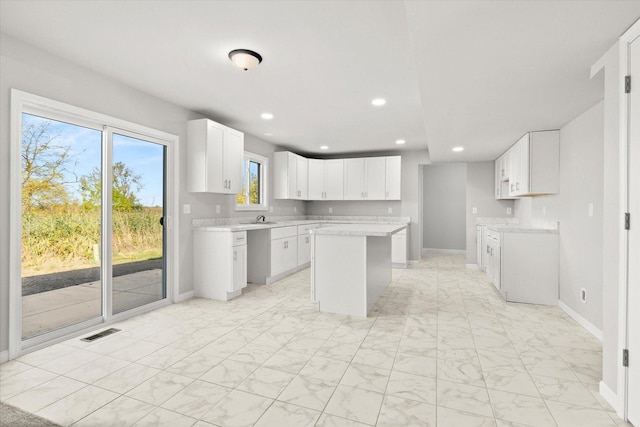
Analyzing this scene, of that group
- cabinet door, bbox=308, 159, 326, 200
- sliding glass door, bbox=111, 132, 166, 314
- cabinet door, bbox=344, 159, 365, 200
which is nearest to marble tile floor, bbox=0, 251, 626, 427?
sliding glass door, bbox=111, 132, 166, 314

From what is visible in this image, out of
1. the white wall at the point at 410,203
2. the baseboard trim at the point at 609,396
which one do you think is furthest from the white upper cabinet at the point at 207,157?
the baseboard trim at the point at 609,396

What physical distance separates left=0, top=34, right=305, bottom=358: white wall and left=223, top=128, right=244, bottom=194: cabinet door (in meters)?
0.34

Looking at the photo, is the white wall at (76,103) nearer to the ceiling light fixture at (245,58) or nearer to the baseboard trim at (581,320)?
the ceiling light fixture at (245,58)

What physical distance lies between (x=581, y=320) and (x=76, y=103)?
204 inches

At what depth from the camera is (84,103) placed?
2893mm

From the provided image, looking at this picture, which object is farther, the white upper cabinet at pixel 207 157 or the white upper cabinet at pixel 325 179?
the white upper cabinet at pixel 325 179

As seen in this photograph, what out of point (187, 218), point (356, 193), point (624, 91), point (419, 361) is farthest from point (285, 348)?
point (356, 193)

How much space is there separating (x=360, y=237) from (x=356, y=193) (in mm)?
3611

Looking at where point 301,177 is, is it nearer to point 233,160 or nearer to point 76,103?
point 233,160

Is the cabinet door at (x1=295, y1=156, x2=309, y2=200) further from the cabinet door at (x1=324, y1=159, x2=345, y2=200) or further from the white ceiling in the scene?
the white ceiling

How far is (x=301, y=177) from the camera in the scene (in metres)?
6.70

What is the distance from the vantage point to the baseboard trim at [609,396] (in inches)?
69.9

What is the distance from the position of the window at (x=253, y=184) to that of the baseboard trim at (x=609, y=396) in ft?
14.9

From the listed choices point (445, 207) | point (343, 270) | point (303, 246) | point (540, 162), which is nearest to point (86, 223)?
point (343, 270)
